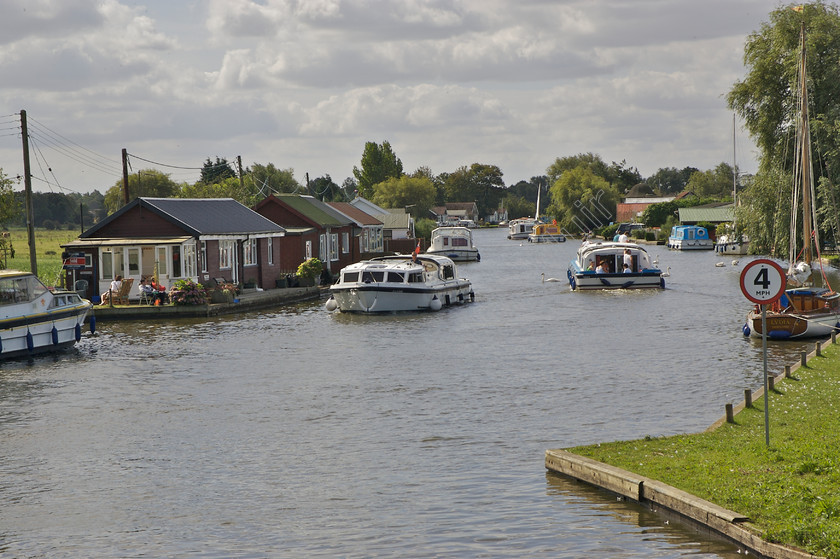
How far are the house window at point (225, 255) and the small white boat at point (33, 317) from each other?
16.5 meters

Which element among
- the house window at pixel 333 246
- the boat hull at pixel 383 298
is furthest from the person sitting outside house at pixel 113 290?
the house window at pixel 333 246

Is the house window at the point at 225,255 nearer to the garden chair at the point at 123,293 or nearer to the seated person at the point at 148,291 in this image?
the garden chair at the point at 123,293

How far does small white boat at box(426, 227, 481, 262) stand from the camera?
97250mm

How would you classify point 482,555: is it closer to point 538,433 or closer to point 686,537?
point 686,537

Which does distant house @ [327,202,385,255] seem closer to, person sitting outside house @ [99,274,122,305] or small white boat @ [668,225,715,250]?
person sitting outside house @ [99,274,122,305]

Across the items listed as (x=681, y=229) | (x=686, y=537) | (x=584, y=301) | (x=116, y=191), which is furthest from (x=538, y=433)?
(x=116, y=191)

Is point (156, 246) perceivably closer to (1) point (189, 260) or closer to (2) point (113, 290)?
(1) point (189, 260)

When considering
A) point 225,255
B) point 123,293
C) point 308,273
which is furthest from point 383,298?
point 308,273

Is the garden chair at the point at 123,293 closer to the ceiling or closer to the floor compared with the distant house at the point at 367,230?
closer to the floor

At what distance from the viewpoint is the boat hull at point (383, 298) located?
147 ft

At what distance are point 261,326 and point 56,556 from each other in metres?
27.8

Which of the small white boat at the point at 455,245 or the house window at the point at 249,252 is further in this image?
the small white boat at the point at 455,245

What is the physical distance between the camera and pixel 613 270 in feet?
189

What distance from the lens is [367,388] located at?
26.0 metres
